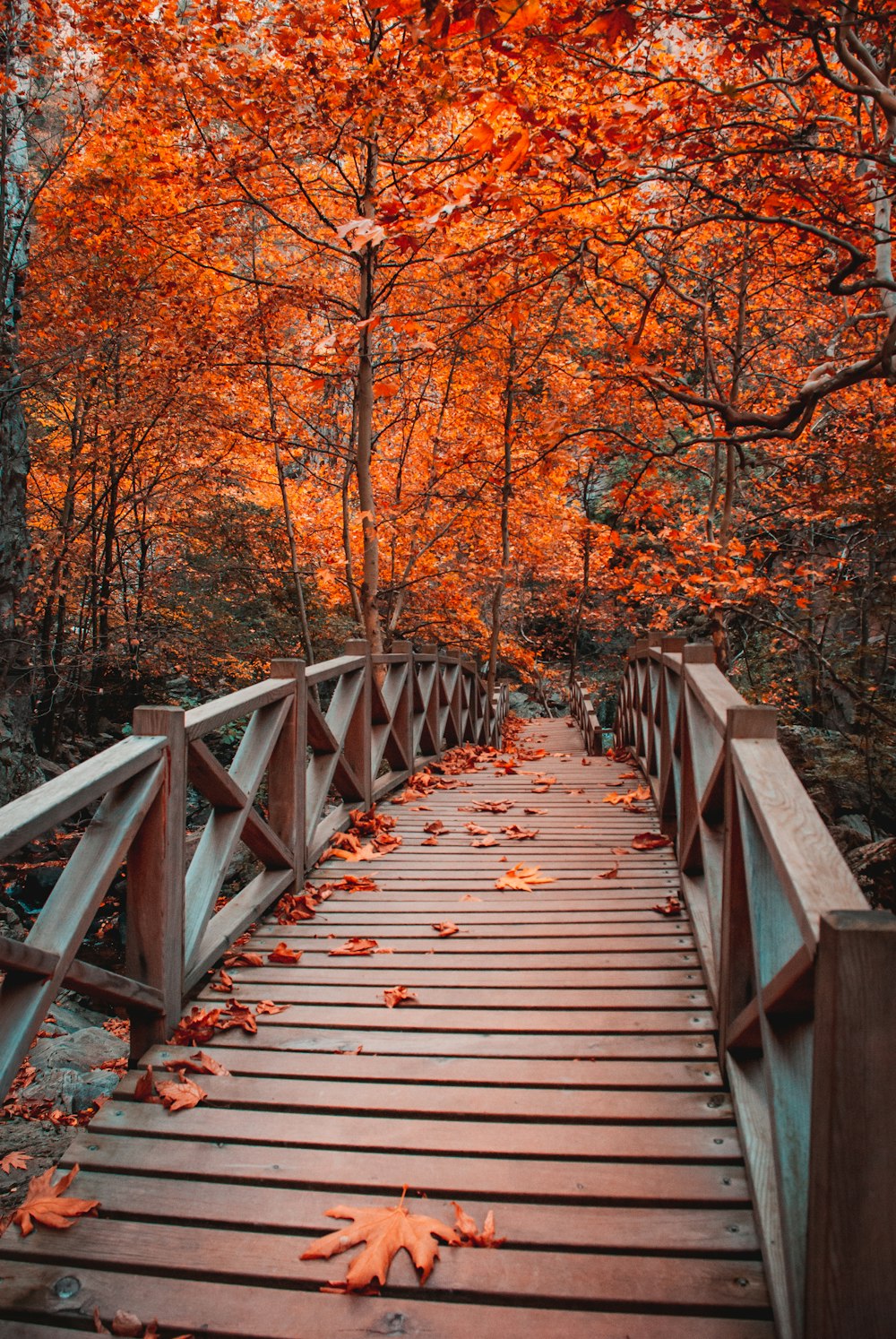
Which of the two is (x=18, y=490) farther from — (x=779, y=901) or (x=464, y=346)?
(x=779, y=901)

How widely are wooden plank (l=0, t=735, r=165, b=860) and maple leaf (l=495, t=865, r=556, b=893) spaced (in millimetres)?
2048

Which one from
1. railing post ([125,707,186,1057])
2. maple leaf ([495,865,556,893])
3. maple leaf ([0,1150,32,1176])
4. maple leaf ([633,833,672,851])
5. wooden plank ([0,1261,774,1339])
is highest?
railing post ([125,707,186,1057])

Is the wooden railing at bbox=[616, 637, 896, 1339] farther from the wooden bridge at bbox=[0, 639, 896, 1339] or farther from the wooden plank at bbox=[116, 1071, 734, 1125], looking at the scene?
the wooden plank at bbox=[116, 1071, 734, 1125]

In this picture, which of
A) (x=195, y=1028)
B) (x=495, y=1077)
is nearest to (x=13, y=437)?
(x=195, y=1028)

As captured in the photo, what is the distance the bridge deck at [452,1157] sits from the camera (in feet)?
5.69

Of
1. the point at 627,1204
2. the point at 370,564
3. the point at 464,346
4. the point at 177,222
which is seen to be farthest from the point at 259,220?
the point at 627,1204

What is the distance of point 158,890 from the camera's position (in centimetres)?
275

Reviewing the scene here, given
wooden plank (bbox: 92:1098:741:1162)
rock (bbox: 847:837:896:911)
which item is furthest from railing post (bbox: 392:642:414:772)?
wooden plank (bbox: 92:1098:741:1162)

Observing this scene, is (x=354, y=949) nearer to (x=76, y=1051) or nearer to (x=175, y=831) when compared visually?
(x=175, y=831)

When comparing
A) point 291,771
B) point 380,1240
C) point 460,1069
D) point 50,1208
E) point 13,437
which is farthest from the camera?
point 13,437

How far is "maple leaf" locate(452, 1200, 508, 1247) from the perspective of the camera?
1.86 m

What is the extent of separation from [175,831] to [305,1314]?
1.52 metres

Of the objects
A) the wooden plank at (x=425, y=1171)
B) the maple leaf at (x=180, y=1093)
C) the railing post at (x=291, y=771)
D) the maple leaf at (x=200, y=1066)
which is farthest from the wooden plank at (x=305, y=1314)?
the railing post at (x=291, y=771)

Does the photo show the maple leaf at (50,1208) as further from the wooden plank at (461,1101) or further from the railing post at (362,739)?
the railing post at (362,739)
